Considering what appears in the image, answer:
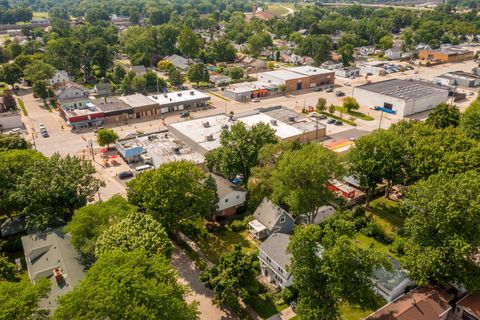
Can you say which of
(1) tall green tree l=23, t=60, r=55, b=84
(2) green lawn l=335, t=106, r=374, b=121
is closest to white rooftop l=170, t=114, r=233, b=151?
(2) green lawn l=335, t=106, r=374, b=121

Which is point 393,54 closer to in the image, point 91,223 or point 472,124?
point 472,124

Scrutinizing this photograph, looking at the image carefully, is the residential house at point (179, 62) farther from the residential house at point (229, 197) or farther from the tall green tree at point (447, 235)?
the tall green tree at point (447, 235)

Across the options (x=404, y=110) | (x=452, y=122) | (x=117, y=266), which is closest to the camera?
(x=117, y=266)

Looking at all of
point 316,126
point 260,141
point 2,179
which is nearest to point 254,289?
point 260,141

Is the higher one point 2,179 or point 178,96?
point 2,179

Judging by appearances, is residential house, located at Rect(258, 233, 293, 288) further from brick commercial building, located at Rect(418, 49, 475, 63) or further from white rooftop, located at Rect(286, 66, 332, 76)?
brick commercial building, located at Rect(418, 49, 475, 63)

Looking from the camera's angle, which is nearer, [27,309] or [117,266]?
[27,309]

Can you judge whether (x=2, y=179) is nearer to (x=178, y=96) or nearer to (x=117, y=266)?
(x=117, y=266)

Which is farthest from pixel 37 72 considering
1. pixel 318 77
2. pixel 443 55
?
pixel 443 55
